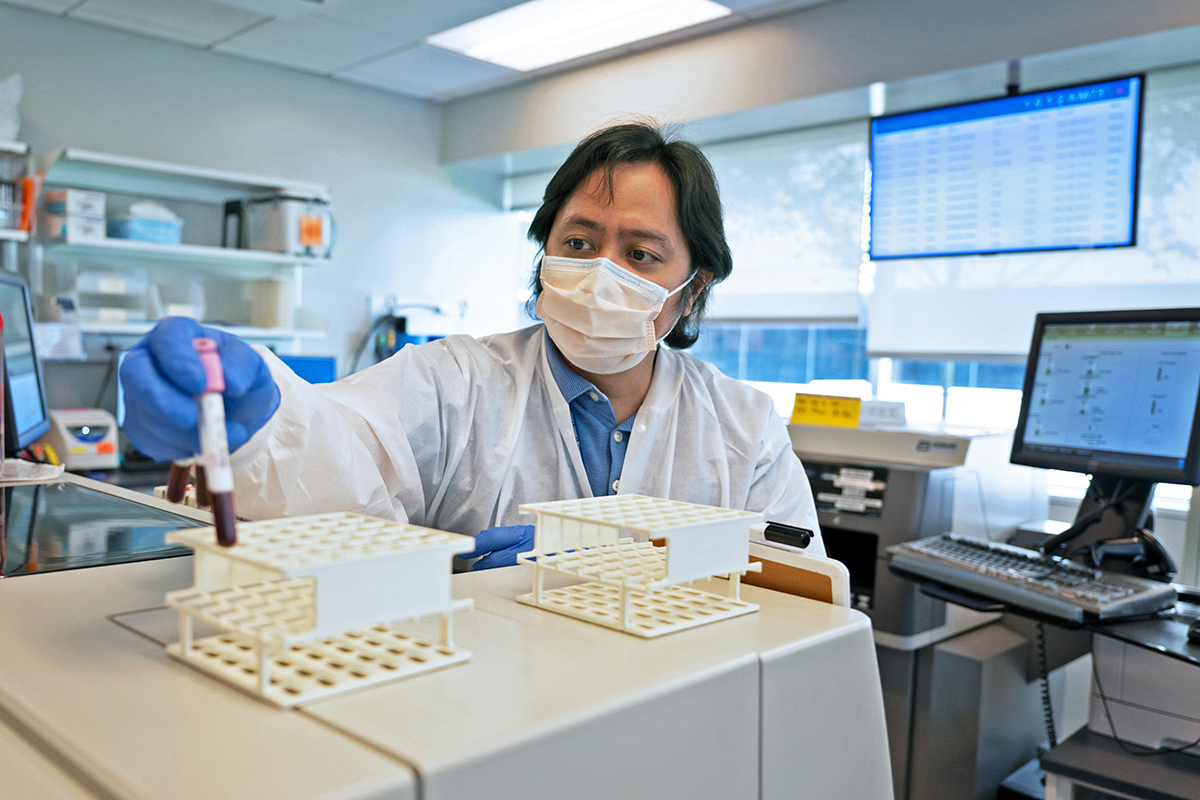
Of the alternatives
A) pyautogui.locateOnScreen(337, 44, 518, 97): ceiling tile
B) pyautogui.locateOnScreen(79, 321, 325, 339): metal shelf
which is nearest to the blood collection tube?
pyautogui.locateOnScreen(79, 321, 325, 339): metal shelf

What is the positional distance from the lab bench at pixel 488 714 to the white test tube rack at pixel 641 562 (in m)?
0.02

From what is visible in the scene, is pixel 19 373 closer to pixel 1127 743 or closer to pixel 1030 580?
pixel 1030 580

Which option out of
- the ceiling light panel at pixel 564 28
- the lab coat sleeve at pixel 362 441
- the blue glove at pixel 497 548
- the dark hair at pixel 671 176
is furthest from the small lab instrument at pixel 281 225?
the blue glove at pixel 497 548

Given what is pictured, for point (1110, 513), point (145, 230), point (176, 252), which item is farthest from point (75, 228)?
point (1110, 513)

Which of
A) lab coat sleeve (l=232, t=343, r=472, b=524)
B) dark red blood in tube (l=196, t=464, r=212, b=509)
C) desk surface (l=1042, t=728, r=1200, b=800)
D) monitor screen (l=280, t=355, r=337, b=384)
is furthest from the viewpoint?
monitor screen (l=280, t=355, r=337, b=384)

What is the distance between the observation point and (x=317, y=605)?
428 millimetres

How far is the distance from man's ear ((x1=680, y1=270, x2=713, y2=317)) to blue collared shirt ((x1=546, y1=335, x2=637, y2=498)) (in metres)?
0.26

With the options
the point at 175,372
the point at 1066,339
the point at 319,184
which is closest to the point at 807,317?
the point at 1066,339

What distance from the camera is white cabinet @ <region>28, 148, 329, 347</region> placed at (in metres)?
3.24

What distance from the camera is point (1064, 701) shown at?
7.38 feet

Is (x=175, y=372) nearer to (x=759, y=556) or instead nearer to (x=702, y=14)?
(x=759, y=556)

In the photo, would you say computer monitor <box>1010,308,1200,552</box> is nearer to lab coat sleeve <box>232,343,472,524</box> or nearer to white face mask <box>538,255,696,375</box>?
white face mask <box>538,255,696,375</box>

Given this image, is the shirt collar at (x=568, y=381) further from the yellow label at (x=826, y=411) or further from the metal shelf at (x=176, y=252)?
the metal shelf at (x=176, y=252)

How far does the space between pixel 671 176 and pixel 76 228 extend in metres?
2.65
